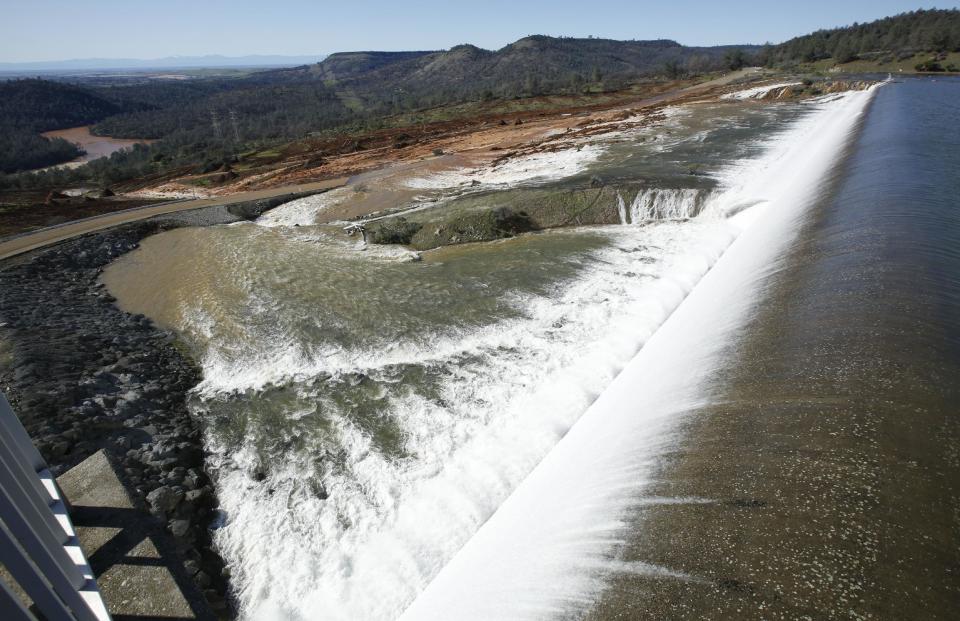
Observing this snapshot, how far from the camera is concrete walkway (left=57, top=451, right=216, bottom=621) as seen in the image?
4.38 meters

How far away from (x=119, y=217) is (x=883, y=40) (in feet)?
316

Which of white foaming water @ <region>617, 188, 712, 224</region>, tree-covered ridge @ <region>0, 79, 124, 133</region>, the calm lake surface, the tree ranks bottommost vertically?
the calm lake surface

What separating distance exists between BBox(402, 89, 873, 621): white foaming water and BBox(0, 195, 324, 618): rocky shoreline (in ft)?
8.79

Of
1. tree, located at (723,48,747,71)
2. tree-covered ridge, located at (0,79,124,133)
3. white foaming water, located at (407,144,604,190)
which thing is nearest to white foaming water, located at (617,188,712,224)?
white foaming water, located at (407,144,604,190)

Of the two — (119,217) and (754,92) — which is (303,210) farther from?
(754,92)

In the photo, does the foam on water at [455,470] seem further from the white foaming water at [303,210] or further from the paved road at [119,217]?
the paved road at [119,217]

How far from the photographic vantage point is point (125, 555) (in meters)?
4.82

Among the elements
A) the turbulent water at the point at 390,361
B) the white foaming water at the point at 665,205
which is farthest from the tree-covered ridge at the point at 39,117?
the white foaming water at the point at 665,205

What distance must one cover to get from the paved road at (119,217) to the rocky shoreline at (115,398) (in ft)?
10.9

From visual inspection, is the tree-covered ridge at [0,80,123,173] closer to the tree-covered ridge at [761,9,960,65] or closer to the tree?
the tree

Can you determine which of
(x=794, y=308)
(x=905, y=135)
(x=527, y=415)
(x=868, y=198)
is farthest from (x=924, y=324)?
(x=905, y=135)

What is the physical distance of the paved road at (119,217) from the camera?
15561mm

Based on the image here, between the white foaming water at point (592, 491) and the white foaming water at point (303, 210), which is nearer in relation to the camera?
the white foaming water at point (592, 491)

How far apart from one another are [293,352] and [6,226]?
56.3 feet
